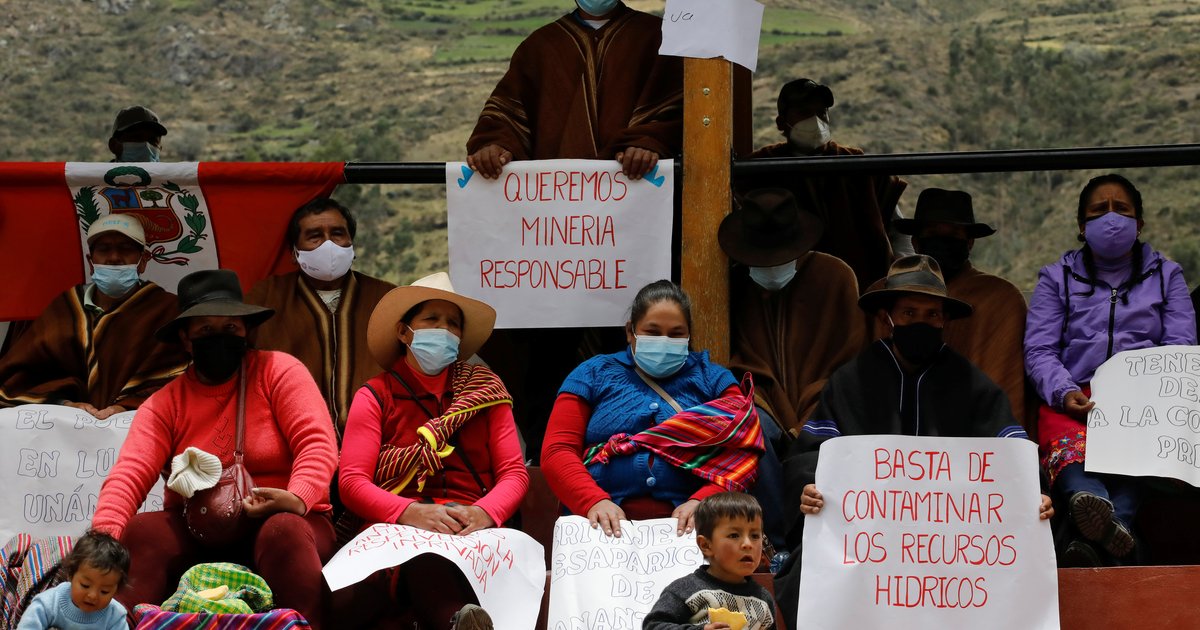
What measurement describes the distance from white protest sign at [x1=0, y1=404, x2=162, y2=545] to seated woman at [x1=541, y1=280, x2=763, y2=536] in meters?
1.94

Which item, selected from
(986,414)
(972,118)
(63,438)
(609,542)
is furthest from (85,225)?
(972,118)

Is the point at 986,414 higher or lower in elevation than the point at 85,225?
lower

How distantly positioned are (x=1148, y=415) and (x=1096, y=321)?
0.56m

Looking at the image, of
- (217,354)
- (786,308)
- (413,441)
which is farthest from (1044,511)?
(217,354)

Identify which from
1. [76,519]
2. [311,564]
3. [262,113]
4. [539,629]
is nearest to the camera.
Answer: [311,564]

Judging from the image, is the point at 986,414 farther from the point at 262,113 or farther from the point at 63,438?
the point at 262,113

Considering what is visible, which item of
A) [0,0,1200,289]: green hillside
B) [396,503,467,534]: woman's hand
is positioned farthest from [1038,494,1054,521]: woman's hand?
[0,0,1200,289]: green hillside

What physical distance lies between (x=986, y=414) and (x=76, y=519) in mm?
3847

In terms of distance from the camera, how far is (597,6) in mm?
7449

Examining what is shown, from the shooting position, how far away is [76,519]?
6.64m

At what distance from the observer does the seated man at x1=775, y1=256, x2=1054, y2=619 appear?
598 cm

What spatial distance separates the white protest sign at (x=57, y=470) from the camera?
262 inches

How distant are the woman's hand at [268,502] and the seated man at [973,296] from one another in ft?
9.74

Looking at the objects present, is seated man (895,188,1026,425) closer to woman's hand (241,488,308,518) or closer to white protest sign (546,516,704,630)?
white protest sign (546,516,704,630)
